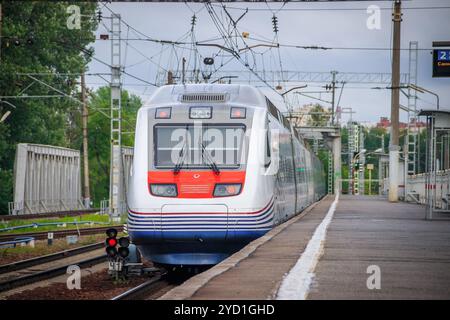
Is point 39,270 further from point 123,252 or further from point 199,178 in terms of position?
point 199,178

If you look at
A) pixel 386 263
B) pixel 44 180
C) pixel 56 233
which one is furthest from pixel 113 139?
pixel 386 263

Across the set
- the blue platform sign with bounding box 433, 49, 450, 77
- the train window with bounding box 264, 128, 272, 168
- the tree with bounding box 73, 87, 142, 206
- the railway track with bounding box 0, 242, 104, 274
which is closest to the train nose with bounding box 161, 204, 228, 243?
the train window with bounding box 264, 128, 272, 168

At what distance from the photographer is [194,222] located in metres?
15.3

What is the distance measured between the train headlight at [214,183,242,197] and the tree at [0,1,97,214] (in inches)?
1372

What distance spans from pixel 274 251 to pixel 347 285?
4.05 meters

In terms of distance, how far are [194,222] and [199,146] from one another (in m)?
1.45

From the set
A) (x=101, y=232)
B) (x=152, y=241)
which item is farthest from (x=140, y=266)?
(x=101, y=232)

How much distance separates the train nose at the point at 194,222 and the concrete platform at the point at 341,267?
0.74 m

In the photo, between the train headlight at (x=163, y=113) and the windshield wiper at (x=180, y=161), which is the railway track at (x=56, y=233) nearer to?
the train headlight at (x=163, y=113)

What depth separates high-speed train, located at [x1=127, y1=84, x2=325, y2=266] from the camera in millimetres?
15406

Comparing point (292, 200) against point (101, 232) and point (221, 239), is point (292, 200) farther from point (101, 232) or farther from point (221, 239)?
point (101, 232)

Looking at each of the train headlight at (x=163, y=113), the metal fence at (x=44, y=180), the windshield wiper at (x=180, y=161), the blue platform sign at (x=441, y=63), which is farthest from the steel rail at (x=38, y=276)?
the metal fence at (x=44, y=180)

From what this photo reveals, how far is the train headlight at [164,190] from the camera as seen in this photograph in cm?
1559

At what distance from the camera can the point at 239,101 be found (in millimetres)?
16703
